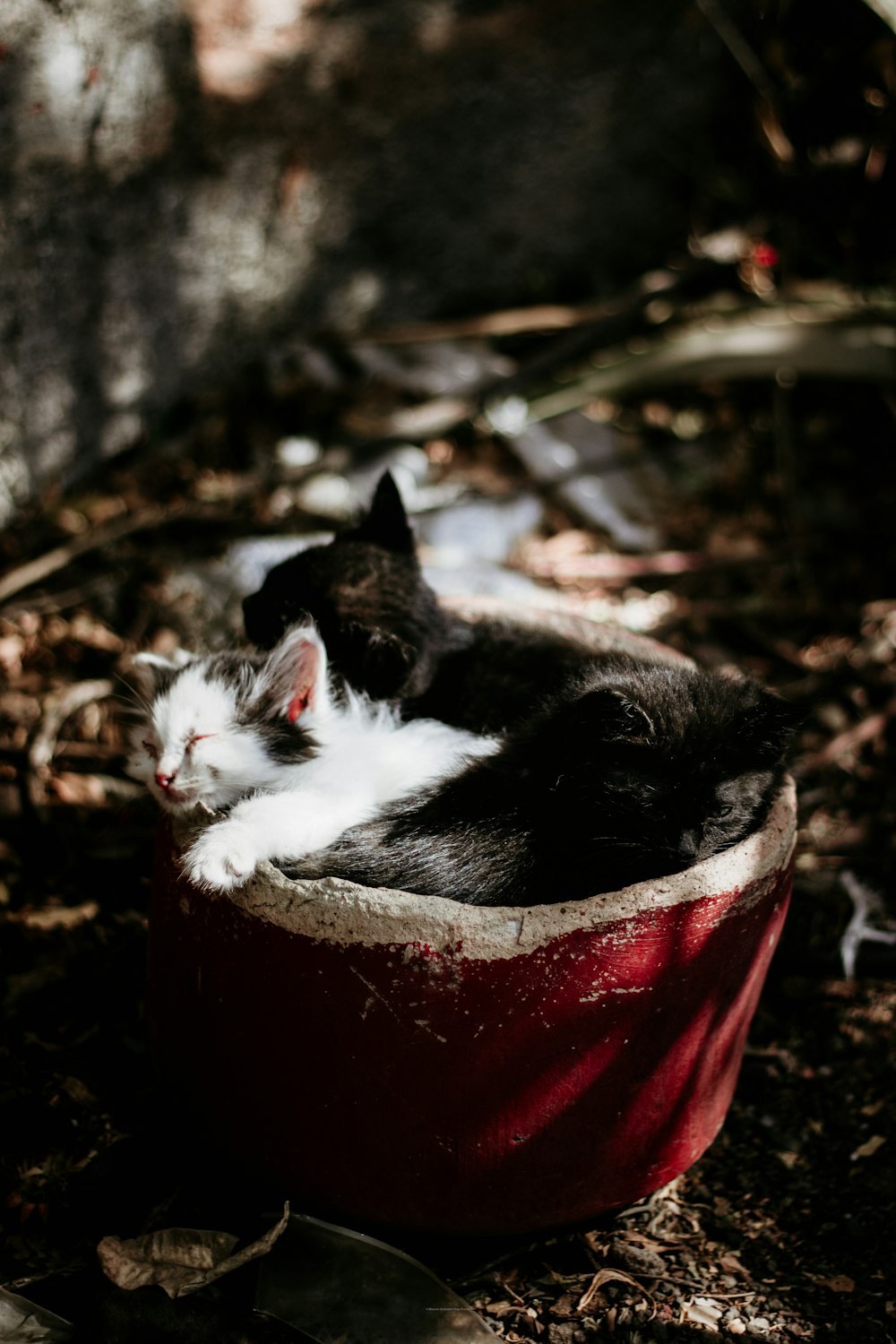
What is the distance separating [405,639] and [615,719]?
71 cm

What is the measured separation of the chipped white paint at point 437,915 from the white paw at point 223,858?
27mm

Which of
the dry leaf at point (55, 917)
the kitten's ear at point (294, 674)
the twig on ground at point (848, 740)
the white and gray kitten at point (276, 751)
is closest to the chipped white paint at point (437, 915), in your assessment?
the white and gray kitten at point (276, 751)

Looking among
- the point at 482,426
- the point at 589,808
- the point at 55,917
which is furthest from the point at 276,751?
the point at 482,426

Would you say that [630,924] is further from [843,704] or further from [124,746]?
[843,704]

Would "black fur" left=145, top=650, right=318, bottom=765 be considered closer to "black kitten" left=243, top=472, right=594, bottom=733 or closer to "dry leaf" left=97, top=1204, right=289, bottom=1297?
"black kitten" left=243, top=472, right=594, bottom=733

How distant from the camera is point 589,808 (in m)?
2.13

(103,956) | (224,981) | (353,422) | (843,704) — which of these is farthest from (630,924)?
(353,422)

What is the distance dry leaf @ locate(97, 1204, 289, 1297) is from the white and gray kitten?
69cm

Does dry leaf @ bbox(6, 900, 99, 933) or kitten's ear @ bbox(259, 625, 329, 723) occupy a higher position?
kitten's ear @ bbox(259, 625, 329, 723)

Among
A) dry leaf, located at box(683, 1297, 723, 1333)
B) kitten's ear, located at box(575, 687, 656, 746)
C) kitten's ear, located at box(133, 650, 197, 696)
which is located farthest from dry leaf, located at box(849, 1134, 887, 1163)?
kitten's ear, located at box(133, 650, 197, 696)

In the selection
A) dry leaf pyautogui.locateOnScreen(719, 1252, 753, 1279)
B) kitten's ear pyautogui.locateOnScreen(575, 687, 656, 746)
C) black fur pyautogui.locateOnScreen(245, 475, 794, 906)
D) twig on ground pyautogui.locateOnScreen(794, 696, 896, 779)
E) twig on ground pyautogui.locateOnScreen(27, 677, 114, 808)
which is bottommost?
twig on ground pyautogui.locateOnScreen(794, 696, 896, 779)

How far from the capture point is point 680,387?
5.74 m

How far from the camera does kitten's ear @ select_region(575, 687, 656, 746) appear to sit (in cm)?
209

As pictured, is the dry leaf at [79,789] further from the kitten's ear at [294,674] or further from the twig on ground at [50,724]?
the kitten's ear at [294,674]
